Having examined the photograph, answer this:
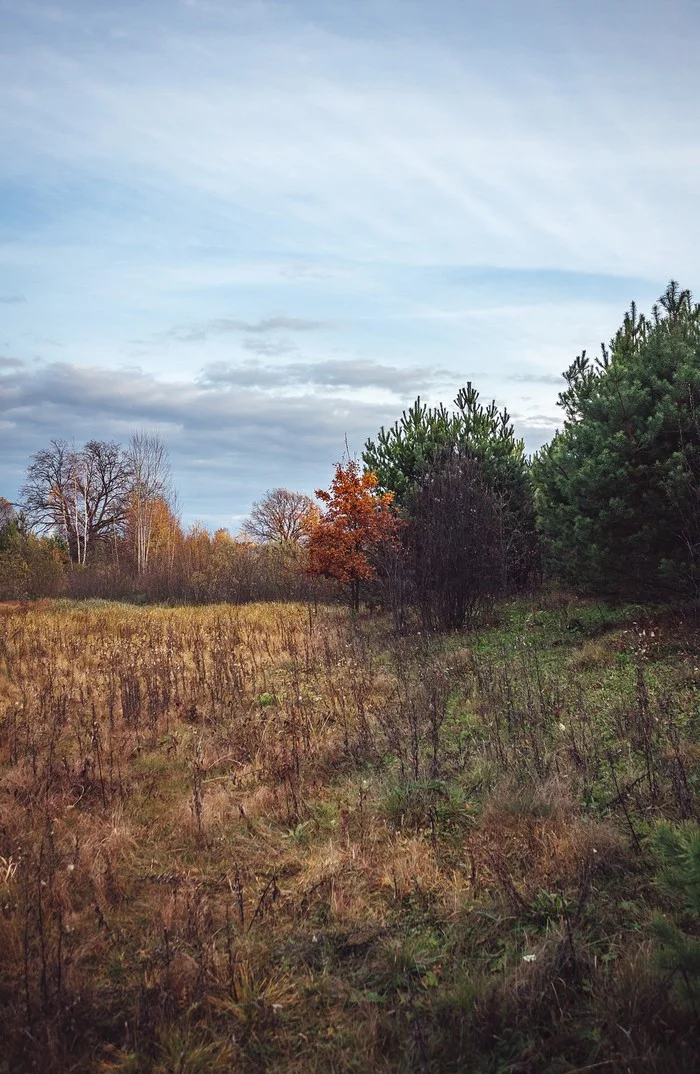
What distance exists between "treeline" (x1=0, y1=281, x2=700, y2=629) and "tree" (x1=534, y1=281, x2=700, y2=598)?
0.07ft

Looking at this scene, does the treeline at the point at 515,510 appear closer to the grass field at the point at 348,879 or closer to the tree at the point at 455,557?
the tree at the point at 455,557

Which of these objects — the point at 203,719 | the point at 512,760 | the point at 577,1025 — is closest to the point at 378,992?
the point at 577,1025

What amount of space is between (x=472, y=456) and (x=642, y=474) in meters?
7.03

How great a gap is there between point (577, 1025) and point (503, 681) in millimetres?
4263

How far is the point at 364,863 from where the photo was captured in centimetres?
377

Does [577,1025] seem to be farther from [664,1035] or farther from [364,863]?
[364,863]

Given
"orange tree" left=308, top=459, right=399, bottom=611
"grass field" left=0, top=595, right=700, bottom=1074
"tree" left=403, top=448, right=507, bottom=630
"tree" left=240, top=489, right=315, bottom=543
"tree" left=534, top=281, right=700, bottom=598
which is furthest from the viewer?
"tree" left=240, top=489, right=315, bottom=543

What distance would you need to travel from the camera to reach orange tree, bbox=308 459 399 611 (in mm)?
16125

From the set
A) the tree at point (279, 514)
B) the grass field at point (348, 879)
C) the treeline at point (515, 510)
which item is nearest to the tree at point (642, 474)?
the treeline at point (515, 510)

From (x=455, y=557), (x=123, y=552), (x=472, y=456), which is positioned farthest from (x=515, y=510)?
(x=123, y=552)

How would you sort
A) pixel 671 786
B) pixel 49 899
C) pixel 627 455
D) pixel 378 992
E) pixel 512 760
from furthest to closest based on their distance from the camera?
pixel 627 455 < pixel 512 760 < pixel 671 786 < pixel 49 899 < pixel 378 992

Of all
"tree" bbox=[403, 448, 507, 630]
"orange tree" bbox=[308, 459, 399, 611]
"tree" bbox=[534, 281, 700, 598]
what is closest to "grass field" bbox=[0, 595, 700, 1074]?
"tree" bbox=[534, 281, 700, 598]

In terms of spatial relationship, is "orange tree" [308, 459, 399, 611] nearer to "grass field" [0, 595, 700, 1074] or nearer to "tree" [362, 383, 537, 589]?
"tree" [362, 383, 537, 589]

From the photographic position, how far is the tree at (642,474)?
9.02 m
